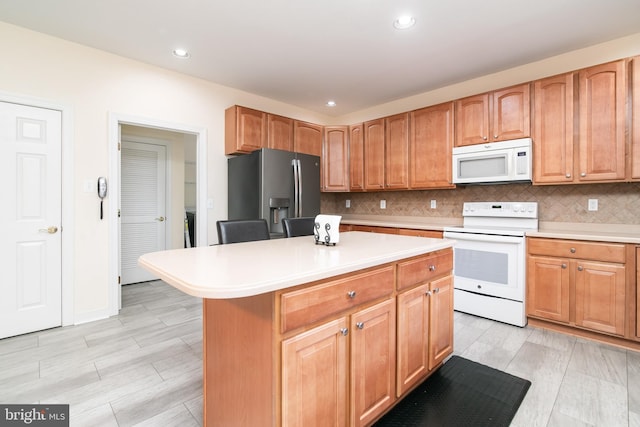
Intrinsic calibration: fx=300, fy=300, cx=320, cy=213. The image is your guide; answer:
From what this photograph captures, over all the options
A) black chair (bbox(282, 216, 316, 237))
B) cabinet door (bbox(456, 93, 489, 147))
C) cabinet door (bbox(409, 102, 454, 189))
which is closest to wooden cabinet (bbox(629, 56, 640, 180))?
cabinet door (bbox(456, 93, 489, 147))

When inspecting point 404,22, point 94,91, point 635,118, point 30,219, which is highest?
point 404,22

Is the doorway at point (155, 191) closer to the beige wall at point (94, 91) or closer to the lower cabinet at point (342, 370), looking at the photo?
the beige wall at point (94, 91)

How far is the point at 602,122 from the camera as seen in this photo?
8.39 ft

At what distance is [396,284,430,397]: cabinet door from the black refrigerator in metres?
2.03

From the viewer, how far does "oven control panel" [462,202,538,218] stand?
302 cm

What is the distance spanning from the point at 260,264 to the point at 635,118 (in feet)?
10.5

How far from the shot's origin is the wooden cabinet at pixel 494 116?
2963 mm

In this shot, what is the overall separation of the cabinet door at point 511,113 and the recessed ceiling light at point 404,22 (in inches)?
51.4

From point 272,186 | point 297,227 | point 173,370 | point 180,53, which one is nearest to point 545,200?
point 297,227

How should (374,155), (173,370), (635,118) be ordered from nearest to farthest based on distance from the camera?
(173,370) < (635,118) < (374,155)

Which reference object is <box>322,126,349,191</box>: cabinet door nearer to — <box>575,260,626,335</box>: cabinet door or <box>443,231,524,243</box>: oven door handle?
<box>443,231,524,243</box>: oven door handle

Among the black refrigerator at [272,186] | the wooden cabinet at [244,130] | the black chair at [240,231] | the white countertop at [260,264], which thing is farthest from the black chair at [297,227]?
the wooden cabinet at [244,130]

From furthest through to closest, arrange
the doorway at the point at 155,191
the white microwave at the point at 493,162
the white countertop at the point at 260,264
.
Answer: the doorway at the point at 155,191, the white microwave at the point at 493,162, the white countertop at the point at 260,264

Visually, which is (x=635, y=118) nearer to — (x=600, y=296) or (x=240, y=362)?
(x=600, y=296)
